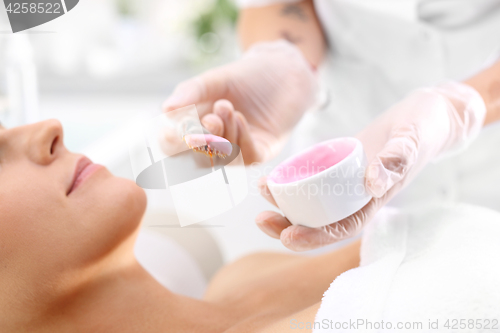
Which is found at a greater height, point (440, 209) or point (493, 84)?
point (493, 84)

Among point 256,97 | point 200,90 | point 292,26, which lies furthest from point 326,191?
point 292,26

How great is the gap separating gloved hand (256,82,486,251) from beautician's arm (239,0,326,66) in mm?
504

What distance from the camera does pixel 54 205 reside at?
2.10 feet

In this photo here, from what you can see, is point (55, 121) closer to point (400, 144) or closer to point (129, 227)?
Answer: point (129, 227)

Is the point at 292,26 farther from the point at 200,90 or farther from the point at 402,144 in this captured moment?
the point at 402,144

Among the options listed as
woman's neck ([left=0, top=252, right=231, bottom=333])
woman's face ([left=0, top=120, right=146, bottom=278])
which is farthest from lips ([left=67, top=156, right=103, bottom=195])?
woman's neck ([left=0, top=252, right=231, bottom=333])

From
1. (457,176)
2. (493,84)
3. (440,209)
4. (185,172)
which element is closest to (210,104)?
(185,172)

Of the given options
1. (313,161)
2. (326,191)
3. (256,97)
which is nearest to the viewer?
(326,191)

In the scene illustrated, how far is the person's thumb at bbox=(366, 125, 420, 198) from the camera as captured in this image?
1.86 ft

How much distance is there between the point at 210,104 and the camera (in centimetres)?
87

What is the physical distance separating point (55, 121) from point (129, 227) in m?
0.26

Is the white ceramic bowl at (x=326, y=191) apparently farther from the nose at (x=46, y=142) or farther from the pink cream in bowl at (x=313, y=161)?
the nose at (x=46, y=142)

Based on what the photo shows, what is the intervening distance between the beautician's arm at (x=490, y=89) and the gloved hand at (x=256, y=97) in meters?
0.43

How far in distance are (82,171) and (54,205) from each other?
0.33ft
